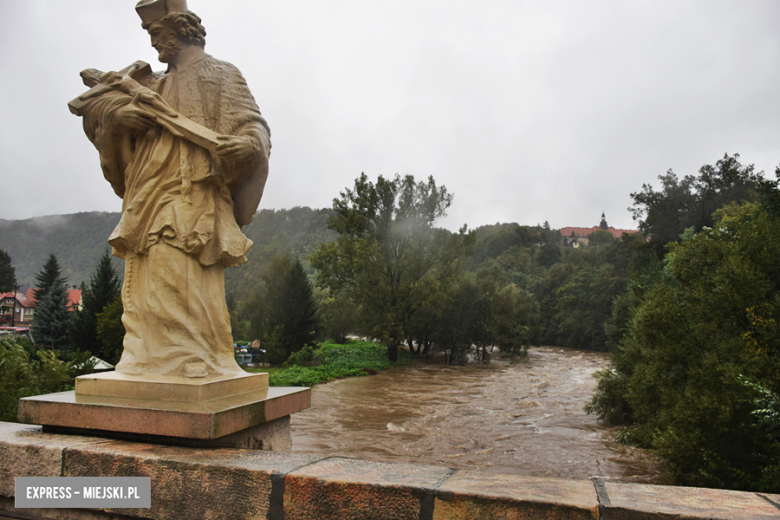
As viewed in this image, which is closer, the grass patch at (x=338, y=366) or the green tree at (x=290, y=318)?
the grass patch at (x=338, y=366)

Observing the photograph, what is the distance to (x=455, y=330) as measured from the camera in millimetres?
24844

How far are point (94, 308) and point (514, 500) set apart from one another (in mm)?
21511

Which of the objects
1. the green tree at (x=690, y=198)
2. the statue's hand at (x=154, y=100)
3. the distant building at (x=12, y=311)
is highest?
the green tree at (x=690, y=198)

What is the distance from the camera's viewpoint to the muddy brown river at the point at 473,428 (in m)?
8.06

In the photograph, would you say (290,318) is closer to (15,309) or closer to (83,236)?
(15,309)

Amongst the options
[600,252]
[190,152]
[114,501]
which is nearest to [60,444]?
[114,501]

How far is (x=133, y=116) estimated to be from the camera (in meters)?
2.80

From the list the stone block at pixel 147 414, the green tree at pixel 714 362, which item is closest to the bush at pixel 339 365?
the green tree at pixel 714 362

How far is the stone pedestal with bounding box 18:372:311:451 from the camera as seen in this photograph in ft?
7.53

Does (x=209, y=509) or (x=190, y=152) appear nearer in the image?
(x=209, y=509)

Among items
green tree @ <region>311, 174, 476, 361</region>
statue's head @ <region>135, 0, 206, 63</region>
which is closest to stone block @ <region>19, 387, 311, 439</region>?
statue's head @ <region>135, 0, 206, 63</region>

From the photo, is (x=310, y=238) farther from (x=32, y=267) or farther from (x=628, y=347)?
(x=628, y=347)

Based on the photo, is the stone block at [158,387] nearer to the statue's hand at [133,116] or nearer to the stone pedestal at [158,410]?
the stone pedestal at [158,410]

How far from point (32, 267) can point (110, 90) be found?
3154 inches
